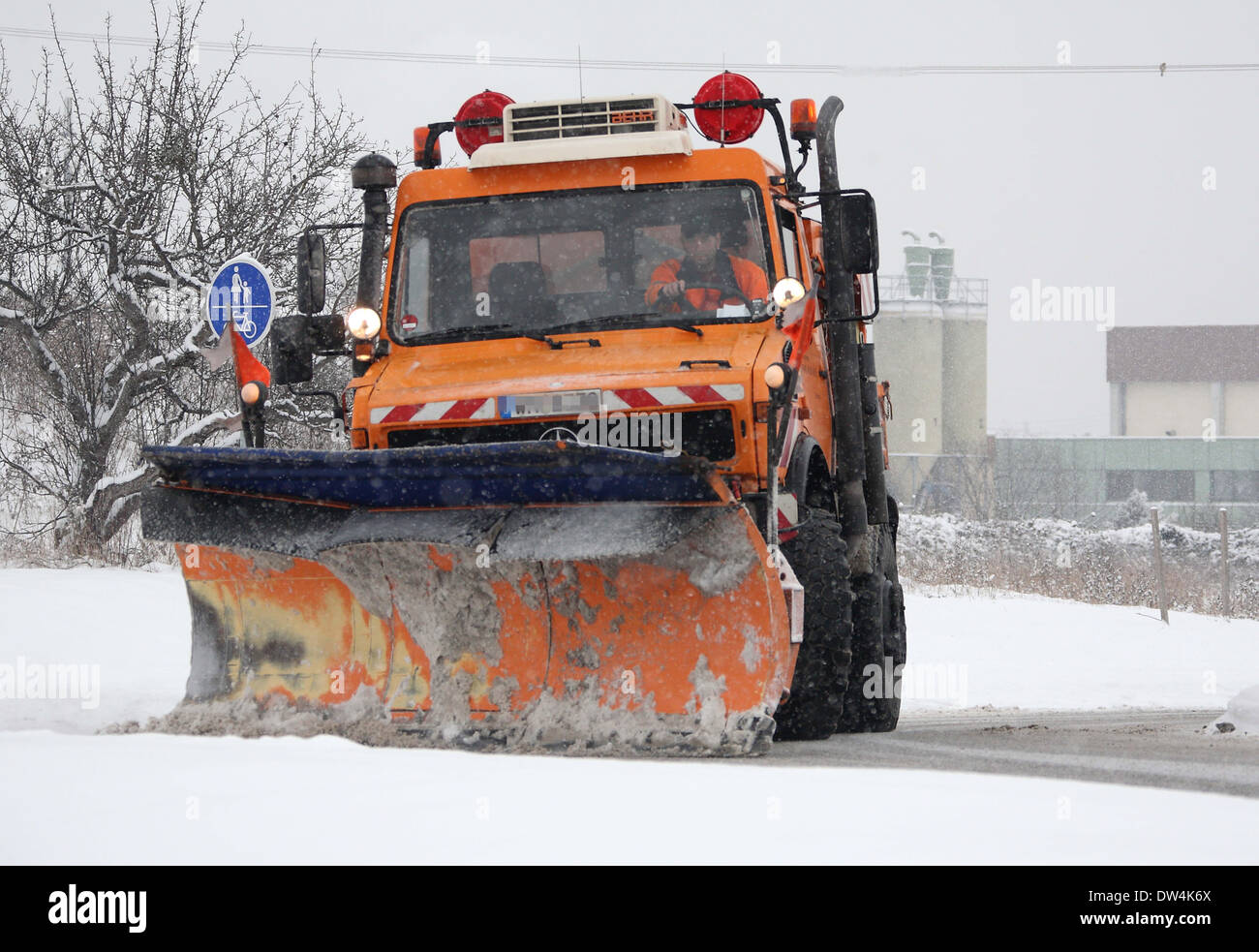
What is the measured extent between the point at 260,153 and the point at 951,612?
27.8 ft

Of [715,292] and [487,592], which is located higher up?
[715,292]

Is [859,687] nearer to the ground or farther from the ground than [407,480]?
nearer to the ground

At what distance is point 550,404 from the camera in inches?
230

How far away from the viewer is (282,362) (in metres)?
7.02

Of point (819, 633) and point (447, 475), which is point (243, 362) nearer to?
point (447, 475)

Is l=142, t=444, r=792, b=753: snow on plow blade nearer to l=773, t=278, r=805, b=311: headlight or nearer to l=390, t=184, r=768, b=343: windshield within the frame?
l=390, t=184, r=768, b=343: windshield

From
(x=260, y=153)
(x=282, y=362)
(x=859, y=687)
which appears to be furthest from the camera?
(x=260, y=153)

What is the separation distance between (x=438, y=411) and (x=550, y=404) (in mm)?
496

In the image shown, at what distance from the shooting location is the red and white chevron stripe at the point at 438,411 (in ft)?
19.5

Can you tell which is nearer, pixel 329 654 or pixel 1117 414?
pixel 329 654
